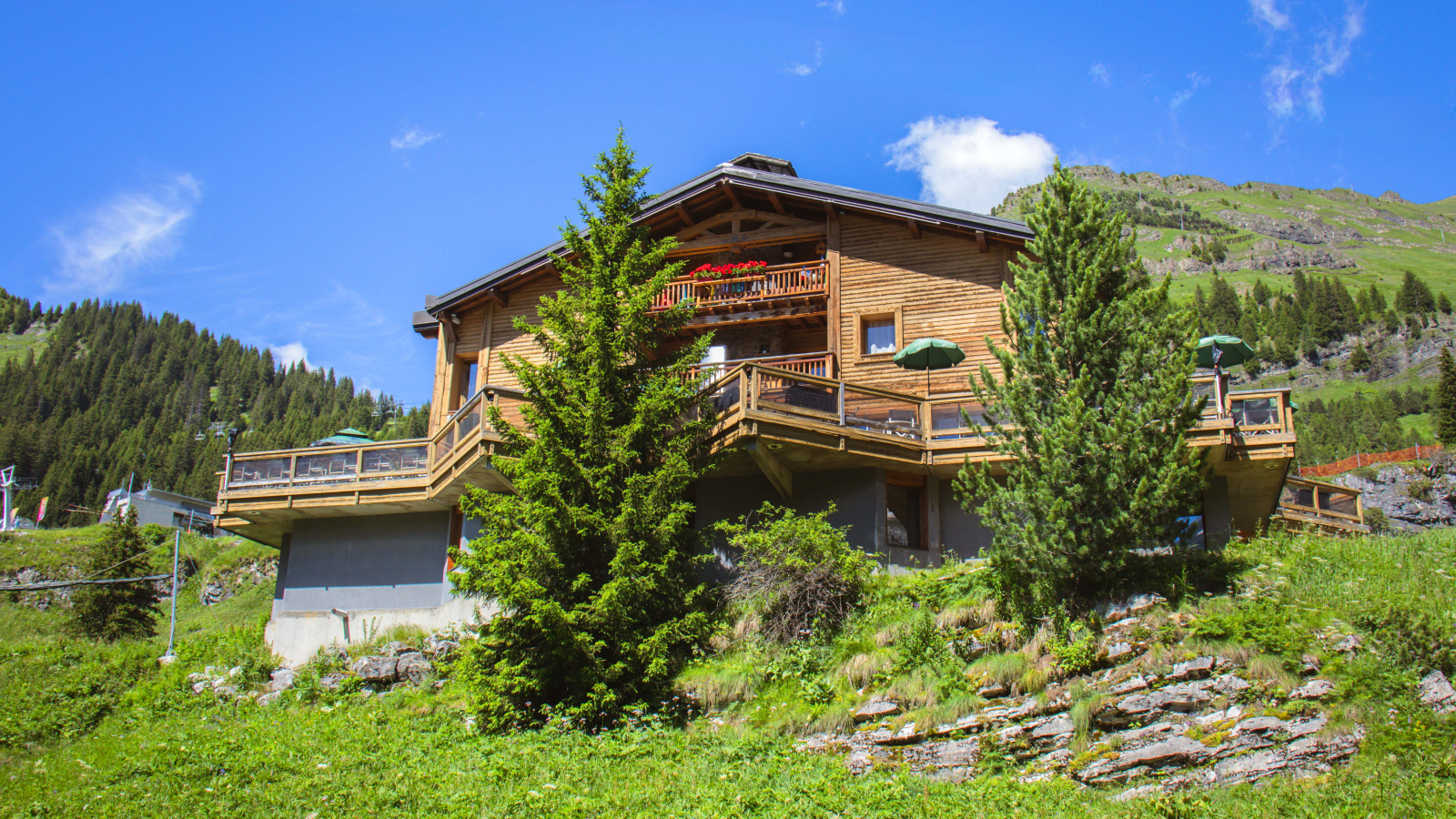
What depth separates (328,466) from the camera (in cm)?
2191

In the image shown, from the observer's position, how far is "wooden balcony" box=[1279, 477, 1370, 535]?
2166cm

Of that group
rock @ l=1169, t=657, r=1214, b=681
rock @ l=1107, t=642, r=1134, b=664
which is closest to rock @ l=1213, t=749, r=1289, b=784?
rock @ l=1169, t=657, r=1214, b=681

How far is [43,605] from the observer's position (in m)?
49.3

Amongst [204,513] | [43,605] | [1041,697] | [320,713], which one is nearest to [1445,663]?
[1041,697]

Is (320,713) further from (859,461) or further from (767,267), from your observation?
(767,267)

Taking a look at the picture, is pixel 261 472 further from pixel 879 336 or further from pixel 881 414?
pixel 879 336

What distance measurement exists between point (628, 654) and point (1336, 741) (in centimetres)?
837

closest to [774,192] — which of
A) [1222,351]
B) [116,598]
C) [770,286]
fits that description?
[770,286]

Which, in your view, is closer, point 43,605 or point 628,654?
point 628,654

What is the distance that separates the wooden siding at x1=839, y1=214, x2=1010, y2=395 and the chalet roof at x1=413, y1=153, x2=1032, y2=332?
585 millimetres

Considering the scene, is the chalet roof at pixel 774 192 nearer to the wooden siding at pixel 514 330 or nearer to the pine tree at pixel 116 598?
the wooden siding at pixel 514 330

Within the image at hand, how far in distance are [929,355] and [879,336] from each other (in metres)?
2.59

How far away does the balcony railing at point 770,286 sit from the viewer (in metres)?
22.1

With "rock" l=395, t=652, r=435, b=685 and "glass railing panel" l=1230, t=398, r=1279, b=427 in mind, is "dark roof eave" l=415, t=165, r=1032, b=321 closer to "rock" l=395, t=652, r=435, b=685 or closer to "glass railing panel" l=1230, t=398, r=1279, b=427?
"glass railing panel" l=1230, t=398, r=1279, b=427
